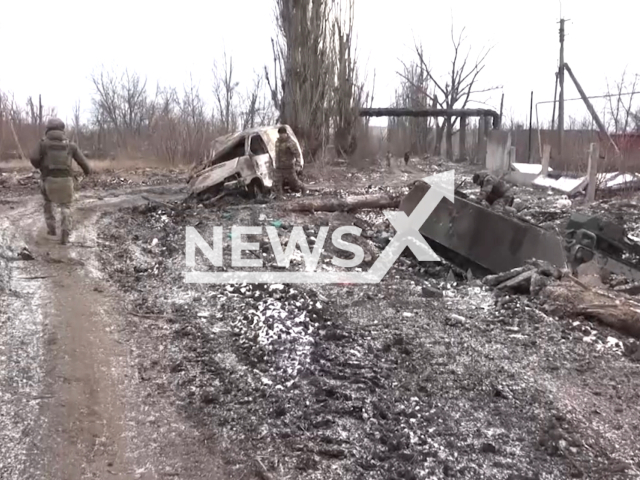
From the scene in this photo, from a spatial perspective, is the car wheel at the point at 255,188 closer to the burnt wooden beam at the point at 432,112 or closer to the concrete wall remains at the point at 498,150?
the concrete wall remains at the point at 498,150

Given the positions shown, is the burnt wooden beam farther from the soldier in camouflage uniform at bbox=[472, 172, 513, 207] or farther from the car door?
the soldier in camouflage uniform at bbox=[472, 172, 513, 207]

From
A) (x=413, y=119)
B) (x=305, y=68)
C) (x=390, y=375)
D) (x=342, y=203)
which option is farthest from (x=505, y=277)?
(x=413, y=119)

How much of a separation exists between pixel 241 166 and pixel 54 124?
14.4 feet

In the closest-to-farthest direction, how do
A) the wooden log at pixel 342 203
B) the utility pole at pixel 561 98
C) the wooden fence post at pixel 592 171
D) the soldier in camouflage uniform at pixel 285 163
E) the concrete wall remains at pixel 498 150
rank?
the wooden log at pixel 342 203
the soldier in camouflage uniform at pixel 285 163
the wooden fence post at pixel 592 171
the concrete wall remains at pixel 498 150
the utility pole at pixel 561 98

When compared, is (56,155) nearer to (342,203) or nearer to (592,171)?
(342,203)

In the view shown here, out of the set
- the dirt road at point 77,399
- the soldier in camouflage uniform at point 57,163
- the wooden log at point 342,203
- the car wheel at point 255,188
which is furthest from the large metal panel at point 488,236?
the soldier in camouflage uniform at point 57,163

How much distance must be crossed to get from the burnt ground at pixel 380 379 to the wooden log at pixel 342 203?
13.2 ft

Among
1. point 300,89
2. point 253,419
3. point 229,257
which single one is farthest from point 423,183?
point 300,89

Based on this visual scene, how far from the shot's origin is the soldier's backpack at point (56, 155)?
23.5 ft

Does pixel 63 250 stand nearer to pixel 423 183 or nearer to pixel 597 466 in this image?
pixel 423 183

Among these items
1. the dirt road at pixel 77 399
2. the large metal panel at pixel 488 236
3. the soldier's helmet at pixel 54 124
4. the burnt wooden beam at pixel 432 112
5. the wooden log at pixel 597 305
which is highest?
the burnt wooden beam at pixel 432 112

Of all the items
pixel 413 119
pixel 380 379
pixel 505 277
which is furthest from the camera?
pixel 413 119

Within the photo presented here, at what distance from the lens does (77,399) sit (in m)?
3.56

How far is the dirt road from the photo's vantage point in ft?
9.64
